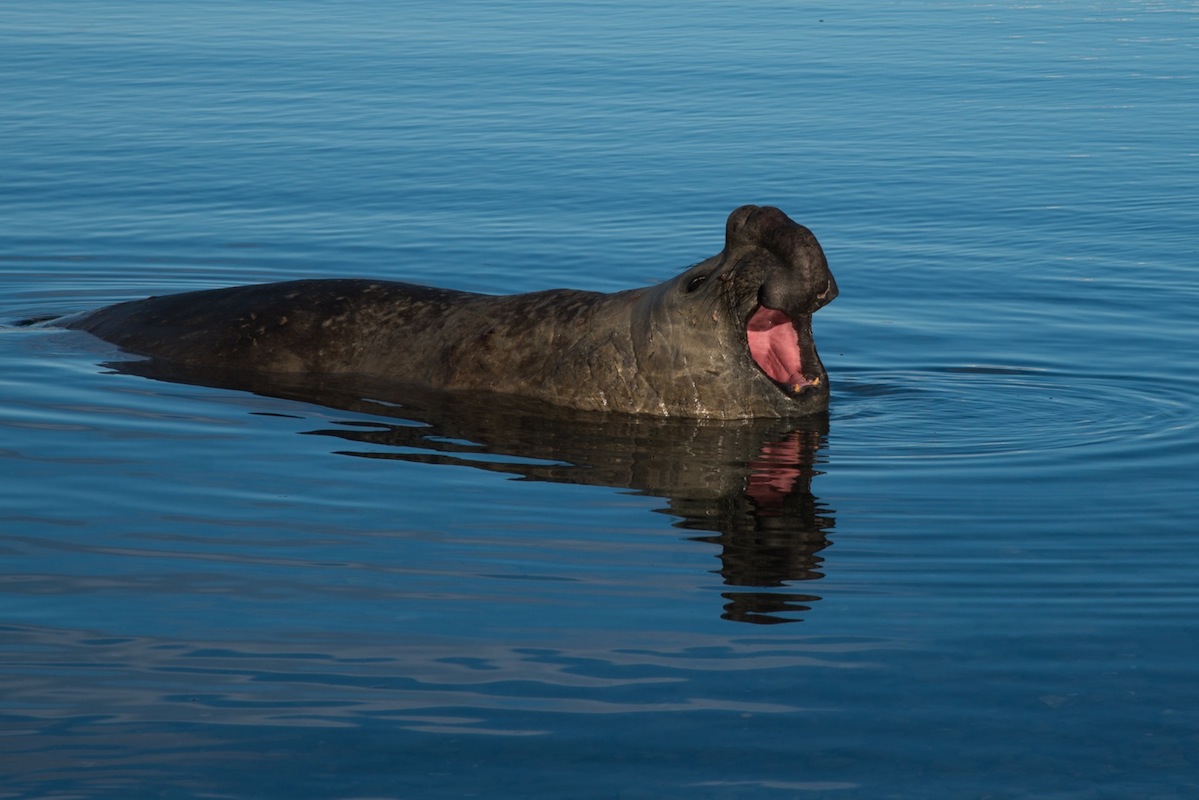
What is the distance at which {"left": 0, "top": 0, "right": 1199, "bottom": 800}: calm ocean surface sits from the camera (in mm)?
5375

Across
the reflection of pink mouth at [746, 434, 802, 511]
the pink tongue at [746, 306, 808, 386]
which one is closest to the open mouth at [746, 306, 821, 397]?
the pink tongue at [746, 306, 808, 386]

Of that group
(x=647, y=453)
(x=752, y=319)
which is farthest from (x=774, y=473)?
(x=752, y=319)

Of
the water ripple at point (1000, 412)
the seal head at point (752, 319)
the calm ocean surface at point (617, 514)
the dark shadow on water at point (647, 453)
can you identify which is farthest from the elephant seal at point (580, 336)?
the water ripple at point (1000, 412)

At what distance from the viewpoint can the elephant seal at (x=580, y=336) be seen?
9383mm

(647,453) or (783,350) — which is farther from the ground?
(783,350)

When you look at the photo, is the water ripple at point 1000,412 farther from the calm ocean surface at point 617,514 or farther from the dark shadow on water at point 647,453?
the dark shadow on water at point 647,453

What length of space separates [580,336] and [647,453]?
1.18m

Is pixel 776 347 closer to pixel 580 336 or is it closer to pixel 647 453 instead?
pixel 580 336

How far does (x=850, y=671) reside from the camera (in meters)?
5.93

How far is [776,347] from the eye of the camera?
9.88 metres

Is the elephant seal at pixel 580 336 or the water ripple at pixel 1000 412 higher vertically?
the elephant seal at pixel 580 336

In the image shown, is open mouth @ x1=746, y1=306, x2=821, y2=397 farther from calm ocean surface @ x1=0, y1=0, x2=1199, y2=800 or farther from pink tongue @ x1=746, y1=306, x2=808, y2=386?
calm ocean surface @ x1=0, y1=0, x2=1199, y2=800

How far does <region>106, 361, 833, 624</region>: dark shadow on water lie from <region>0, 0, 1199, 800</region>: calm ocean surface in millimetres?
34

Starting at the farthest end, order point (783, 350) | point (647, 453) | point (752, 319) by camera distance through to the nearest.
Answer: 1. point (783, 350)
2. point (752, 319)
3. point (647, 453)
